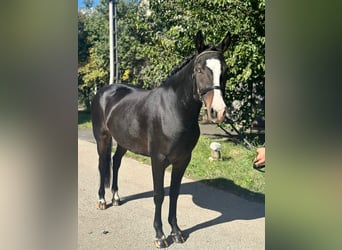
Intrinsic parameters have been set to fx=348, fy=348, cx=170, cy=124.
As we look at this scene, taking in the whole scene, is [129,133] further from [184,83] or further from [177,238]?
[177,238]

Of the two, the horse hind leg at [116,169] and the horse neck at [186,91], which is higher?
the horse neck at [186,91]

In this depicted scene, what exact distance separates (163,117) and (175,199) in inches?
26.2

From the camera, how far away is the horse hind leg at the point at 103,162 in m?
2.89

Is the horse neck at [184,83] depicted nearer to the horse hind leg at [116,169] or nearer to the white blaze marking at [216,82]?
the white blaze marking at [216,82]

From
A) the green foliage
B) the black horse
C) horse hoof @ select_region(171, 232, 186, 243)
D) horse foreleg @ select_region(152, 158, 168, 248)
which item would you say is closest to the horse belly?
the black horse

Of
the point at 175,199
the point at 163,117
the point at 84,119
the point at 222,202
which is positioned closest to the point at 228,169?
the point at 222,202

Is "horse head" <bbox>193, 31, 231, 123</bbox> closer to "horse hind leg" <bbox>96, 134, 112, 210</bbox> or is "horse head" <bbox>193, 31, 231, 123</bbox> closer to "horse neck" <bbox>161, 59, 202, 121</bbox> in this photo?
"horse neck" <bbox>161, 59, 202, 121</bbox>

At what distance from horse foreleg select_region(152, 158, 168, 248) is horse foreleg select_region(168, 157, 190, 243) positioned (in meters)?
0.09

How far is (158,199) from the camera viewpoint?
8.93 feet

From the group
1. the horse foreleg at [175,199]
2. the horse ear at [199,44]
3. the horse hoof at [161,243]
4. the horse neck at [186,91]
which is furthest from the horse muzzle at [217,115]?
the horse hoof at [161,243]

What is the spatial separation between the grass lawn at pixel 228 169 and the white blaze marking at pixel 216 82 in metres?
1.20

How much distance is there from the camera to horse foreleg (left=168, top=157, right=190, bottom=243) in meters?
2.69
